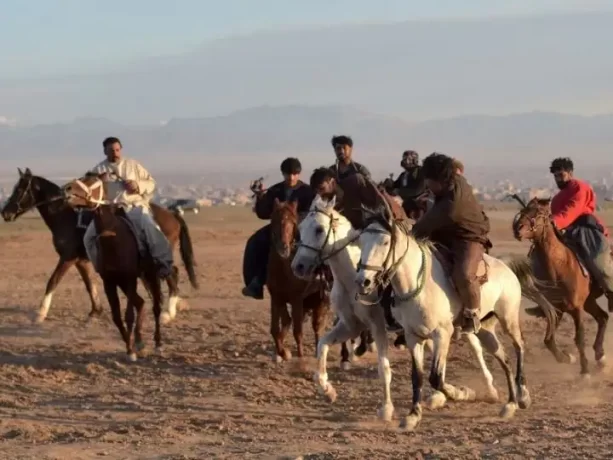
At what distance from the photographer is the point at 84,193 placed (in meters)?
13.6

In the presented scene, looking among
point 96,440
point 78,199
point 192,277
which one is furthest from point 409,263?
point 192,277

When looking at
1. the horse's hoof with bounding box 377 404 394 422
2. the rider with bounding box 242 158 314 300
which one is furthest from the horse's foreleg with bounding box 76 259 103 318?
the horse's hoof with bounding box 377 404 394 422

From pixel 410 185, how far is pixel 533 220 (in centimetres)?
274

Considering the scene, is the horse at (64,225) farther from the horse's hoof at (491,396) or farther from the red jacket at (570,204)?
the horse's hoof at (491,396)

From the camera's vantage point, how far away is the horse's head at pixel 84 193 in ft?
44.5

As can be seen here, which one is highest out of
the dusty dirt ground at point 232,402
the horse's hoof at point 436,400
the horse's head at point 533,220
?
the horse's head at point 533,220

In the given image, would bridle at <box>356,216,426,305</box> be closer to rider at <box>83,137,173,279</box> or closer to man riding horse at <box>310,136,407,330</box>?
man riding horse at <box>310,136,407,330</box>

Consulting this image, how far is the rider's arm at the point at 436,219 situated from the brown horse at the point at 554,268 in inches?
91.1

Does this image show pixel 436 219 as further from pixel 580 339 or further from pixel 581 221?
pixel 581 221

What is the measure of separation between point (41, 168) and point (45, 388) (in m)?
188

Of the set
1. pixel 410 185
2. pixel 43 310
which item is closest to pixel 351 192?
pixel 410 185

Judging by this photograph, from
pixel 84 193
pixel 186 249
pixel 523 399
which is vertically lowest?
pixel 523 399

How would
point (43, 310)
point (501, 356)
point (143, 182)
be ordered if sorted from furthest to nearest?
point (43, 310) < point (143, 182) < point (501, 356)

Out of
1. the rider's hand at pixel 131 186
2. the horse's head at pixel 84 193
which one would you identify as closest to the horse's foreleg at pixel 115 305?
the horse's head at pixel 84 193
